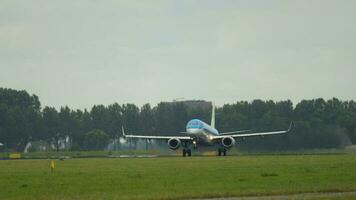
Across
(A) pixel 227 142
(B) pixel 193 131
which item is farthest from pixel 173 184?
(A) pixel 227 142

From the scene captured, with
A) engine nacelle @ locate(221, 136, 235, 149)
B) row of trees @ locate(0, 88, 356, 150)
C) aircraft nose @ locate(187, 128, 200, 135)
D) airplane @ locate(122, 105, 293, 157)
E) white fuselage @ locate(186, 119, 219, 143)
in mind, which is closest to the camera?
aircraft nose @ locate(187, 128, 200, 135)

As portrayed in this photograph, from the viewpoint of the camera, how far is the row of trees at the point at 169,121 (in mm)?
106938

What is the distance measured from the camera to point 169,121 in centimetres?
15862

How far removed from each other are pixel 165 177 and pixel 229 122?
9902 cm

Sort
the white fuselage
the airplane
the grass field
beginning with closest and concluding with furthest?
the grass field → the white fuselage → the airplane

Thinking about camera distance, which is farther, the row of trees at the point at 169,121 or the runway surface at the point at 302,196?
the row of trees at the point at 169,121

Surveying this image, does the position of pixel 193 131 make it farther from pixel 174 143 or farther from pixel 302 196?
pixel 302 196

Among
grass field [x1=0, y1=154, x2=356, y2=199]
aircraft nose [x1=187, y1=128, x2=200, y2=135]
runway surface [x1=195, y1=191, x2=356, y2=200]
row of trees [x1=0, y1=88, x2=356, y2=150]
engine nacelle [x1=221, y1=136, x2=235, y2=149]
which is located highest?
row of trees [x1=0, y1=88, x2=356, y2=150]

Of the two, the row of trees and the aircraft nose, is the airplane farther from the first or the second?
the row of trees

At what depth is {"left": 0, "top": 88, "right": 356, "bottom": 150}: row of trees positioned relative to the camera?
106938 millimetres

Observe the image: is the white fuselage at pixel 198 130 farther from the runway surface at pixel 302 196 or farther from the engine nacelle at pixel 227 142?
the runway surface at pixel 302 196

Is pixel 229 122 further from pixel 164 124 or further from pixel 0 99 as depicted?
pixel 0 99

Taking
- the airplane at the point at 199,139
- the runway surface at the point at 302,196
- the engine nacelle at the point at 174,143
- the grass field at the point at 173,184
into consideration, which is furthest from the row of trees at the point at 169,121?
the runway surface at the point at 302,196

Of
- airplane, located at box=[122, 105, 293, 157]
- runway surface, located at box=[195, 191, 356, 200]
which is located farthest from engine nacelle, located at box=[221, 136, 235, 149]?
runway surface, located at box=[195, 191, 356, 200]
